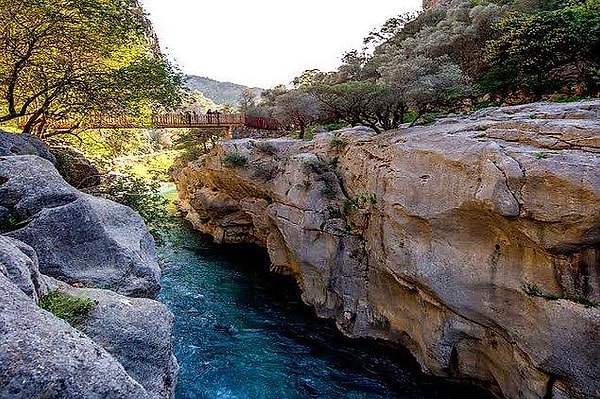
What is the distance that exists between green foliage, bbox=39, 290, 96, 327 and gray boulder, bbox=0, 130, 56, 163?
5872 mm

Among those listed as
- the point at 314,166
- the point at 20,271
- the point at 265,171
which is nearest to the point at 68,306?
the point at 20,271

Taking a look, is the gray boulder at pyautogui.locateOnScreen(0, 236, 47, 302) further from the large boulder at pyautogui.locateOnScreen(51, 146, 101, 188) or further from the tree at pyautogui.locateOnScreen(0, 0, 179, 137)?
the large boulder at pyautogui.locateOnScreen(51, 146, 101, 188)

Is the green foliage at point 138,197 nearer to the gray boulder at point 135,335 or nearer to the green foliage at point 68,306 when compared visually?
the gray boulder at point 135,335

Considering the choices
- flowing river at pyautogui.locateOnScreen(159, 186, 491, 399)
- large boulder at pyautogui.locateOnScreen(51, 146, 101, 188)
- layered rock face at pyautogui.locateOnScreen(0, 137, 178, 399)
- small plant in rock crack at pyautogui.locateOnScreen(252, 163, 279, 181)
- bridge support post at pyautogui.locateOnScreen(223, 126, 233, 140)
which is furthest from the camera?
bridge support post at pyautogui.locateOnScreen(223, 126, 233, 140)

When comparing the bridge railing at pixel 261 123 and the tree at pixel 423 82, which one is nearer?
the tree at pixel 423 82

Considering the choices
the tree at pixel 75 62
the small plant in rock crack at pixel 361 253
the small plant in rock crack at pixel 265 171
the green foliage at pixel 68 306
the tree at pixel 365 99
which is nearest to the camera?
the green foliage at pixel 68 306

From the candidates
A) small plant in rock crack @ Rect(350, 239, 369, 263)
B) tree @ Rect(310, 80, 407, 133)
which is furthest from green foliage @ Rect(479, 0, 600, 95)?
small plant in rock crack @ Rect(350, 239, 369, 263)

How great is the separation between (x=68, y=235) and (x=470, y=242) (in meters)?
9.22

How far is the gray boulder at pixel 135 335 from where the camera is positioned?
5113 mm

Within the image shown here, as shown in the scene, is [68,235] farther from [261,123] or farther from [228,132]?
[261,123]

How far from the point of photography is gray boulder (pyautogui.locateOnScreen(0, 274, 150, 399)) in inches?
121

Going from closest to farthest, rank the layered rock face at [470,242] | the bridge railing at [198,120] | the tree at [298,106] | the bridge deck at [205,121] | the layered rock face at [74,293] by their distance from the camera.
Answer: the layered rock face at [74,293]
the layered rock face at [470,242]
the tree at [298,106]
the bridge deck at [205,121]
the bridge railing at [198,120]

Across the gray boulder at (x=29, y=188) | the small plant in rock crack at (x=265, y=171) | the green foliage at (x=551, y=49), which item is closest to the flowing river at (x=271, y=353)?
the small plant in rock crack at (x=265, y=171)

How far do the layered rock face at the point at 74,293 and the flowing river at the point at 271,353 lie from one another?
5.60 meters
